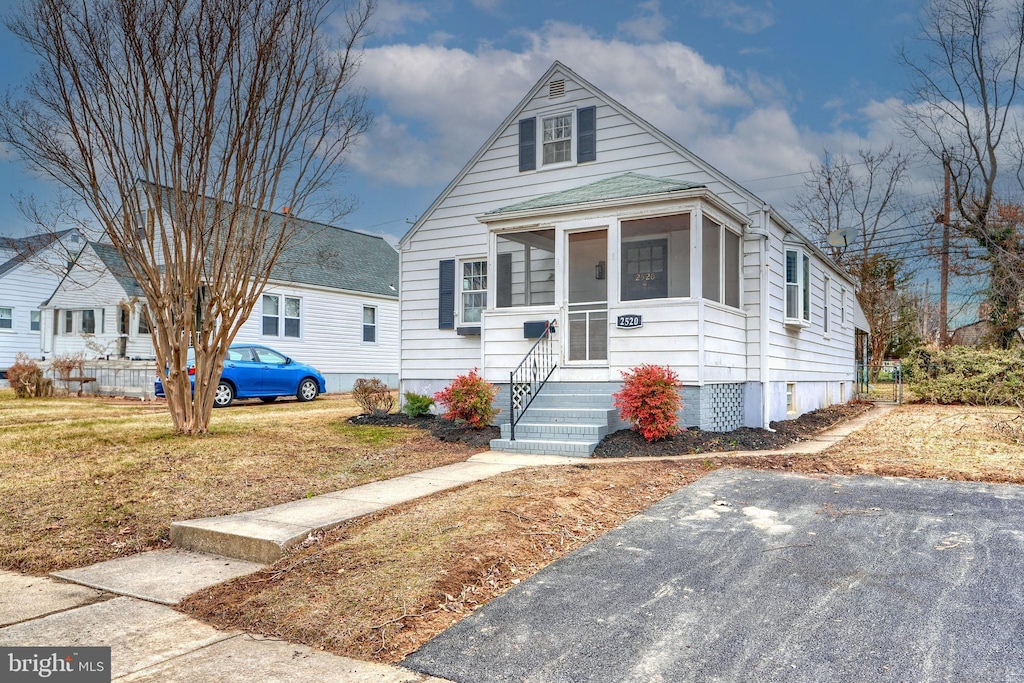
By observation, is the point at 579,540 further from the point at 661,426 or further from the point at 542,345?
the point at 542,345

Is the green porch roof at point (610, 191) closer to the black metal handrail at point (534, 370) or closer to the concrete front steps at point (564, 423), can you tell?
the black metal handrail at point (534, 370)

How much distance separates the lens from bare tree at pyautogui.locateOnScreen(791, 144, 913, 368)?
30812 mm

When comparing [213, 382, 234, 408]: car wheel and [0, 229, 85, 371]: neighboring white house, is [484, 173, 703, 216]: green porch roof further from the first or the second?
[0, 229, 85, 371]: neighboring white house

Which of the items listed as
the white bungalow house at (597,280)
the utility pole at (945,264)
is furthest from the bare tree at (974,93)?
the white bungalow house at (597,280)

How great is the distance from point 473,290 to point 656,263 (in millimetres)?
3498

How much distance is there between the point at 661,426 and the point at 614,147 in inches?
234

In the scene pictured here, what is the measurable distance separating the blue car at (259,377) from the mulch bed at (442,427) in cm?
593

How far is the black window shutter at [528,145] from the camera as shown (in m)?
13.5

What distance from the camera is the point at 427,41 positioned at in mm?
15812

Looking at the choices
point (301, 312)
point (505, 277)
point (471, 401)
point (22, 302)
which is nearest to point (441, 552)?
point (471, 401)

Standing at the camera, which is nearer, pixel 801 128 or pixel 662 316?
pixel 662 316

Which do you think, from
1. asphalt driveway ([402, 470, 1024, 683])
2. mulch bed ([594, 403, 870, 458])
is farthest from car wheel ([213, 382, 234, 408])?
asphalt driveway ([402, 470, 1024, 683])

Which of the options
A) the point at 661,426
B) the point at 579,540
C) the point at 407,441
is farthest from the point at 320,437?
the point at 579,540

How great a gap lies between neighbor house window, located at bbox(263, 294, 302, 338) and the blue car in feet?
11.0
